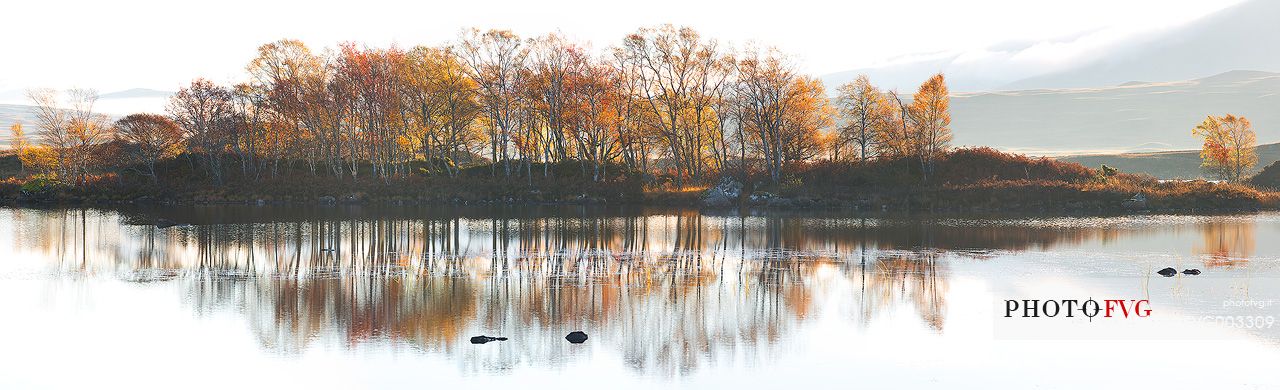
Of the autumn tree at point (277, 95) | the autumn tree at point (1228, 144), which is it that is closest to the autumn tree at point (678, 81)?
the autumn tree at point (277, 95)

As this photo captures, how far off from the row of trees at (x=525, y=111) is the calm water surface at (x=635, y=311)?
27.9 meters

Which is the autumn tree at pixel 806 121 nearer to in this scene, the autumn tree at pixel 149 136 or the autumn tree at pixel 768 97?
the autumn tree at pixel 768 97

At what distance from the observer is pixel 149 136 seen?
239 ft

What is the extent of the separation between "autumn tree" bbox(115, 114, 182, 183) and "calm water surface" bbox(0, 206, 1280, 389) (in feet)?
131

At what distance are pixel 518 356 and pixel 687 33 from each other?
2002 inches

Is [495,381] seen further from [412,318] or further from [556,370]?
[412,318]

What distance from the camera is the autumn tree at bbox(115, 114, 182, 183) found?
72.6 metres

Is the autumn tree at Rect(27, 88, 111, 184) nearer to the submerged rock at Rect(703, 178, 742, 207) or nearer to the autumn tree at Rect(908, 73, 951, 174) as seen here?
the submerged rock at Rect(703, 178, 742, 207)

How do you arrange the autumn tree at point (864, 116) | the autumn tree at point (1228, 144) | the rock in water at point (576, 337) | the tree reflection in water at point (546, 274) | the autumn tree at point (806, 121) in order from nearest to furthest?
the rock in water at point (576, 337) → the tree reflection in water at point (546, 274) → the autumn tree at point (806, 121) → the autumn tree at point (864, 116) → the autumn tree at point (1228, 144)

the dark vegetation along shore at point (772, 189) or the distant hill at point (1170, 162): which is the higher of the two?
the distant hill at point (1170, 162)

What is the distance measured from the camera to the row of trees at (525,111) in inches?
2539

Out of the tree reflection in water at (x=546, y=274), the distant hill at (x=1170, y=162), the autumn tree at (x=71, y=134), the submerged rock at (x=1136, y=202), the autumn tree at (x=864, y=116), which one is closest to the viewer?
the tree reflection in water at (x=546, y=274)

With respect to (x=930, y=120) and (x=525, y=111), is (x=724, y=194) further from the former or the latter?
(x=525, y=111)

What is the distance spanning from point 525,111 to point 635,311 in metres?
50.9
